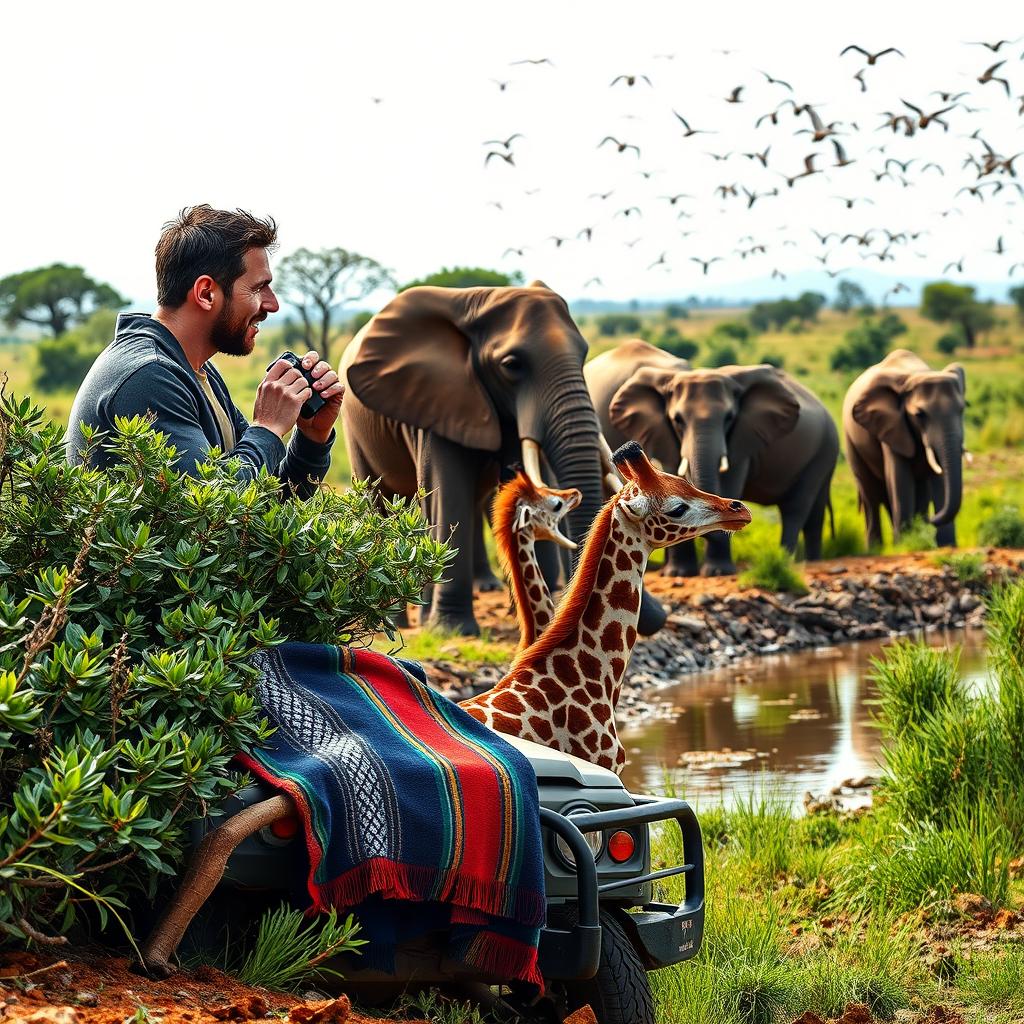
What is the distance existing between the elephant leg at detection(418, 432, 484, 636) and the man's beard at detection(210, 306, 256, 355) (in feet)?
30.6

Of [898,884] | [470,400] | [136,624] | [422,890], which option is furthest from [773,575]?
Result: [136,624]

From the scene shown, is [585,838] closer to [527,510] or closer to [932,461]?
[527,510]

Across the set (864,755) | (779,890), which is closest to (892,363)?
(864,755)

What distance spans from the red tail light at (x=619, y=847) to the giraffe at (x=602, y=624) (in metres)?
1.38

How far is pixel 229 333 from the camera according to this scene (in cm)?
513

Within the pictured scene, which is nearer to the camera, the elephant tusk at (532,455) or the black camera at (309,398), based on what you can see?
the black camera at (309,398)

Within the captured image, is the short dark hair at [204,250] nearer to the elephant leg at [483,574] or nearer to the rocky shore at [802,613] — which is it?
the rocky shore at [802,613]

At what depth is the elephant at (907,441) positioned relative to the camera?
25.3m

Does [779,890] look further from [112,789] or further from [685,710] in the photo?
[685,710]

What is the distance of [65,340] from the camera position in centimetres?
5509

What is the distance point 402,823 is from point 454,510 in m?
10.5

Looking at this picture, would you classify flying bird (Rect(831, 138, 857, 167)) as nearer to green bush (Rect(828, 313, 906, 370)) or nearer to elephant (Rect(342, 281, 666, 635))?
elephant (Rect(342, 281, 666, 635))

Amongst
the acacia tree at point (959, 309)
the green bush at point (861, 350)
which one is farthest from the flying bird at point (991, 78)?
the acacia tree at point (959, 309)

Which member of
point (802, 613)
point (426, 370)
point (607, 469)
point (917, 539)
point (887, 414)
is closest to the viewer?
point (607, 469)
